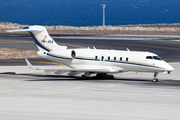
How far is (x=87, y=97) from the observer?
26.2 meters

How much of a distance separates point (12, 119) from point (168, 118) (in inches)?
362

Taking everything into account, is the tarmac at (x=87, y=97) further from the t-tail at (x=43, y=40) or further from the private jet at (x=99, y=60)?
the t-tail at (x=43, y=40)

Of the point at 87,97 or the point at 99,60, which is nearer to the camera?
the point at 87,97

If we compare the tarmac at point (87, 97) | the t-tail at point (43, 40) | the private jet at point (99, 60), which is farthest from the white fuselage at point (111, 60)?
the tarmac at point (87, 97)

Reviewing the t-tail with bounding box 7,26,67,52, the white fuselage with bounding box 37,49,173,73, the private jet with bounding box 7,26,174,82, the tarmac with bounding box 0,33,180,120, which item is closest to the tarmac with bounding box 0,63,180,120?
the tarmac with bounding box 0,33,180,120

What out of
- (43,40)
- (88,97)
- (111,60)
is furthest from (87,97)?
(43,40)

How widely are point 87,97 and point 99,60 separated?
9.19 meters

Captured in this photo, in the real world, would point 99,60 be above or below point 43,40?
below

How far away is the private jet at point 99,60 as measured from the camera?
33156mm


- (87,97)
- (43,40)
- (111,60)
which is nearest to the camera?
(87,97)

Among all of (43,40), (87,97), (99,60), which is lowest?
(87,97)

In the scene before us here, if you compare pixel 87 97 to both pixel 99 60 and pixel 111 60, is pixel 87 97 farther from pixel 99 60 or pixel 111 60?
pixel 99 60

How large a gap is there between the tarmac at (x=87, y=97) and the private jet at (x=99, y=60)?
3.82ft

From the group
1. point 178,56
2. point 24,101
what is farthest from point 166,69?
point 178,56
